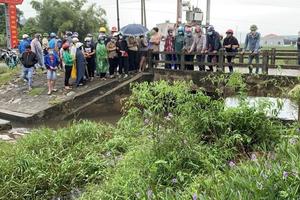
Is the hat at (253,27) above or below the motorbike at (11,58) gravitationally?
above

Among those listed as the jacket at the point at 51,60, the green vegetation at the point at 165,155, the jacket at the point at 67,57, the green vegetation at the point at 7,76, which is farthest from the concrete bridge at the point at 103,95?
the green vegetation at the point at 165,155

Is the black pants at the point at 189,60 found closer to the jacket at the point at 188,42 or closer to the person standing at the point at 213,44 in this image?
the jacket at the point at 188,42

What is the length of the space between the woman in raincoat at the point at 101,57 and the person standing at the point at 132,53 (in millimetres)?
850

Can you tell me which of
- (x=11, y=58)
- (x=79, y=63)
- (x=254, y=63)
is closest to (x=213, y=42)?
(x=254, y=63)

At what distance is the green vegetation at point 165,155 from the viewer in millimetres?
4285

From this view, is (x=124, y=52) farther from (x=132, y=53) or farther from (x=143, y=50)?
(x=143, y=50)

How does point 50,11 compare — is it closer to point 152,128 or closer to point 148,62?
point 148,62

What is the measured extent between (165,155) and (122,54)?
855 centimetres

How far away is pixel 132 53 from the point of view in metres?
13.8

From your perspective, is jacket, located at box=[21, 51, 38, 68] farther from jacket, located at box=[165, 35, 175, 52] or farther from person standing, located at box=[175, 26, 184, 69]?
person standing, located at box=[175, 26, 184, 69]

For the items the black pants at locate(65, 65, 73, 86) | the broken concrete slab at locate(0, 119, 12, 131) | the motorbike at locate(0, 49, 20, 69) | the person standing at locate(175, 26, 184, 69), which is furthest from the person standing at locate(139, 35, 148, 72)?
the motorbike at locate(0, 49, 20, 69)

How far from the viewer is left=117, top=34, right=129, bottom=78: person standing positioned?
43.9 feet

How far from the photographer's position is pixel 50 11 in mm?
43656

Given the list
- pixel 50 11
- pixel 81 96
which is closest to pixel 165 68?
pixel 81 96
